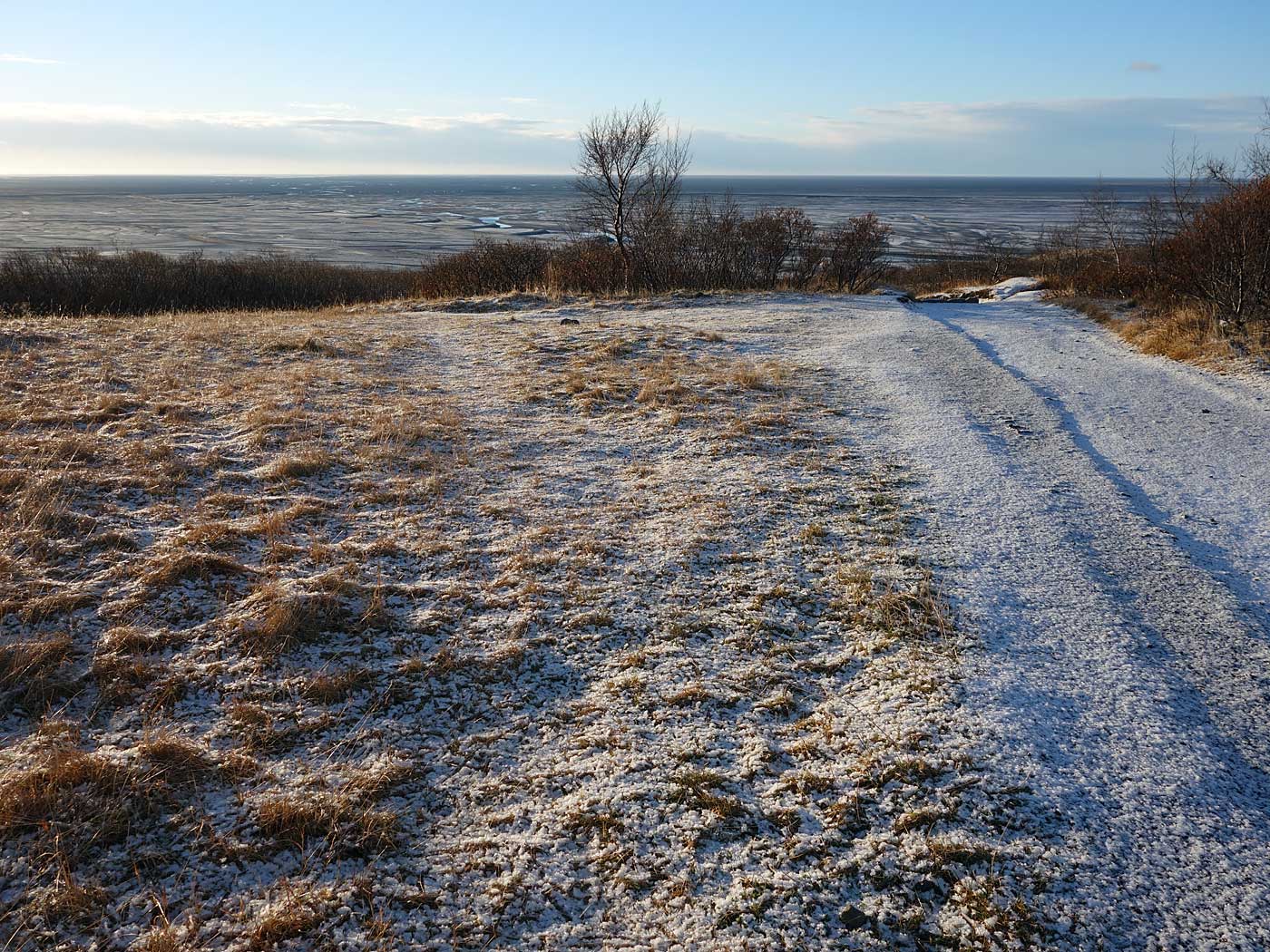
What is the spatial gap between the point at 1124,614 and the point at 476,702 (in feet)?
10.7

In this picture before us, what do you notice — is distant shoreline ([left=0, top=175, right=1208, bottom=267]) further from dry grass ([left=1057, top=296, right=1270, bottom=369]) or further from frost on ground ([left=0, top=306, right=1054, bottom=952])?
frost on ground ([left=0, top=306, right=1054, bottom=952])

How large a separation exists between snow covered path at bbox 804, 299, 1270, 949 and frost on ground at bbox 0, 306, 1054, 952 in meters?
0.28

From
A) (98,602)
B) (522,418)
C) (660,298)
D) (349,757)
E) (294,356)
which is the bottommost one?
(349,757)

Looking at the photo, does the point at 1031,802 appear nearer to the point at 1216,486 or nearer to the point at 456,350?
the point at 1216,486

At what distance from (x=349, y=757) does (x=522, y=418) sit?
15.7 ft

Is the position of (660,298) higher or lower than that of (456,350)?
higher

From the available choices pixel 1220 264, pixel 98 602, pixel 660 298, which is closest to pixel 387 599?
pixel 98 602

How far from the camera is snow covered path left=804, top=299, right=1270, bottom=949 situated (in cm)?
231

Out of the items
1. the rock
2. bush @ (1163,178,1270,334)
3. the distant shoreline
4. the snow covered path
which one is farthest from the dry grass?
the distant shoreline

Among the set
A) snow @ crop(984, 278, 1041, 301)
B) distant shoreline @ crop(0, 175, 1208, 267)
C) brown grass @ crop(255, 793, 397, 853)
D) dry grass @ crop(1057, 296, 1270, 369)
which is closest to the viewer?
brown grass @ crop(255, 793, 397, 853)

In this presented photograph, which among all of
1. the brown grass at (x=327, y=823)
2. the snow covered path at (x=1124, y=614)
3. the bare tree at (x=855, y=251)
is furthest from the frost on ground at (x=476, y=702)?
the bare tree at (x=855, y=251)

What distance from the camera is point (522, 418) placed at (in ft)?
24.1

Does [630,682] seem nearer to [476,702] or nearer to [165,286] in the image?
[476,702]

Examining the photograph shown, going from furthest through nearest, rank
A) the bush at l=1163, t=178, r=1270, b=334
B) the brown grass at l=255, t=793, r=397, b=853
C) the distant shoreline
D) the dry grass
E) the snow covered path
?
the distant shoreline → the bush at l=1163, t=178, r=1270, b=334 → the dry grass → the brown grass at l=255, t=793, r=397, b=853 → the snow covered path
